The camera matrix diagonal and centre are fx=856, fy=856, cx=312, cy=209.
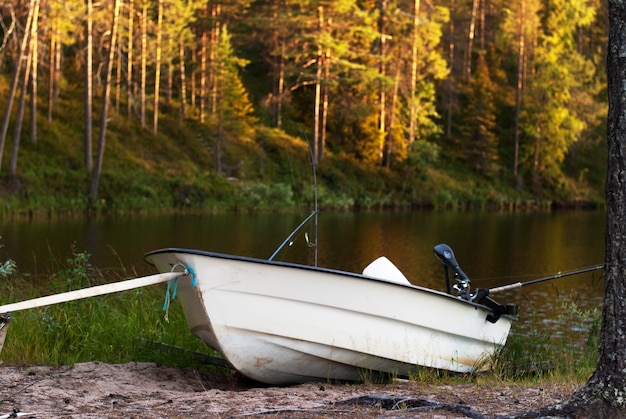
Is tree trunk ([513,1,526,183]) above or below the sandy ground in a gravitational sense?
A: above

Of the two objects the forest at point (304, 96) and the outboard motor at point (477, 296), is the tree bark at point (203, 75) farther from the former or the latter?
the outboard motor at point (477, 296)

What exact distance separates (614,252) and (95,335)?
17.1ft

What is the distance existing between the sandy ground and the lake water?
4.15 m

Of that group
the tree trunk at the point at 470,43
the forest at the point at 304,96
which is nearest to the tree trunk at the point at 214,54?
the forest at the point at 304,96

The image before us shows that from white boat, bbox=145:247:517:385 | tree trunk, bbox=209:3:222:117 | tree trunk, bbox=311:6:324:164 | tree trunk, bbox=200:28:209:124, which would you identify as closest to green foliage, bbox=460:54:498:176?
tree trunk, bbox=311:6:324:164

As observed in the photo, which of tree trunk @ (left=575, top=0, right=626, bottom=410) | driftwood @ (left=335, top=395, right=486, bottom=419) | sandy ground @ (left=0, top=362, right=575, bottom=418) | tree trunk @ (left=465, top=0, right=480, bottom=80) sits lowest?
sandy ground @ (left=0, top=362, right=575, bottom=418)

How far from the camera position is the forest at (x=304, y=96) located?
33.9m

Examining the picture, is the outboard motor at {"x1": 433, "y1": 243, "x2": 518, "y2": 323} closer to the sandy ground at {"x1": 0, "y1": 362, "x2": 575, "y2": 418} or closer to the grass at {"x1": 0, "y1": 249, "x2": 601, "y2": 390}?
the grass at {"x1": 0, "y1": 249, "x2": 601, "y2": 390}

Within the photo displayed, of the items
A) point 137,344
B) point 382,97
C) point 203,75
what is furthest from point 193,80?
point 137,344

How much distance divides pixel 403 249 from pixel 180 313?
39.7 ft

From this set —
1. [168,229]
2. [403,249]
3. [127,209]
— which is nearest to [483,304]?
[403,249]

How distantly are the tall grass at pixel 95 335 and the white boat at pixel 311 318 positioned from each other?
1.12 meters

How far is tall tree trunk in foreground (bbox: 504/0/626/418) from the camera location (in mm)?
4445

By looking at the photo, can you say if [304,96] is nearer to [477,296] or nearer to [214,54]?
[214,54]
